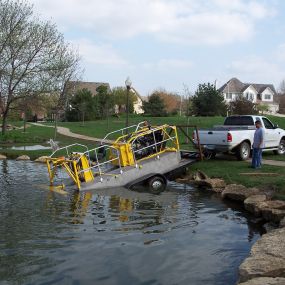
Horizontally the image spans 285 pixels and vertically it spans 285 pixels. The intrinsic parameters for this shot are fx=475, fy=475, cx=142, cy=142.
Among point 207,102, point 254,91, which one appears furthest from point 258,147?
point 254,91

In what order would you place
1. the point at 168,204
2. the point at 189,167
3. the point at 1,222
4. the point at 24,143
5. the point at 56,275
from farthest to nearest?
1. the point at 24,143
2. the point at 189,167
3. the point at 168,204
4. the point at 1,222
5. the point at 56,275

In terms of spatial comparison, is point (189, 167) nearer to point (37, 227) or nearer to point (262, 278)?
point (37, 227)

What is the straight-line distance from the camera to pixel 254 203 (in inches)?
474

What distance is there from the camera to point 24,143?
35.4 metres

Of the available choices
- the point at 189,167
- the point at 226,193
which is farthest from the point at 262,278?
the point at 189,167

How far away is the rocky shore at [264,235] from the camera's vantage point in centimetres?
673

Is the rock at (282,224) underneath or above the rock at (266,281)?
underneath

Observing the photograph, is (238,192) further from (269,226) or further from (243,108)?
(243,108)

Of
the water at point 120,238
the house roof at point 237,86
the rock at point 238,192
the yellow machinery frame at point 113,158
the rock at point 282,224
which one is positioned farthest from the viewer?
the house roof at point 237,86

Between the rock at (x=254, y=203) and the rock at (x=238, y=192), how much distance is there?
609mm

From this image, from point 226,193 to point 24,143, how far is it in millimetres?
24398

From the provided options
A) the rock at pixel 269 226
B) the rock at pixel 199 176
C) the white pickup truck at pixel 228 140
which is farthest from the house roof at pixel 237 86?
the rock at pixel 269 226

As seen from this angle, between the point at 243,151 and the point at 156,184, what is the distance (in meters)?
5.73

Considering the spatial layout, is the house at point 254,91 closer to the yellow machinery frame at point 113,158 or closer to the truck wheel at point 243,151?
the truck wheel at point 243,151
